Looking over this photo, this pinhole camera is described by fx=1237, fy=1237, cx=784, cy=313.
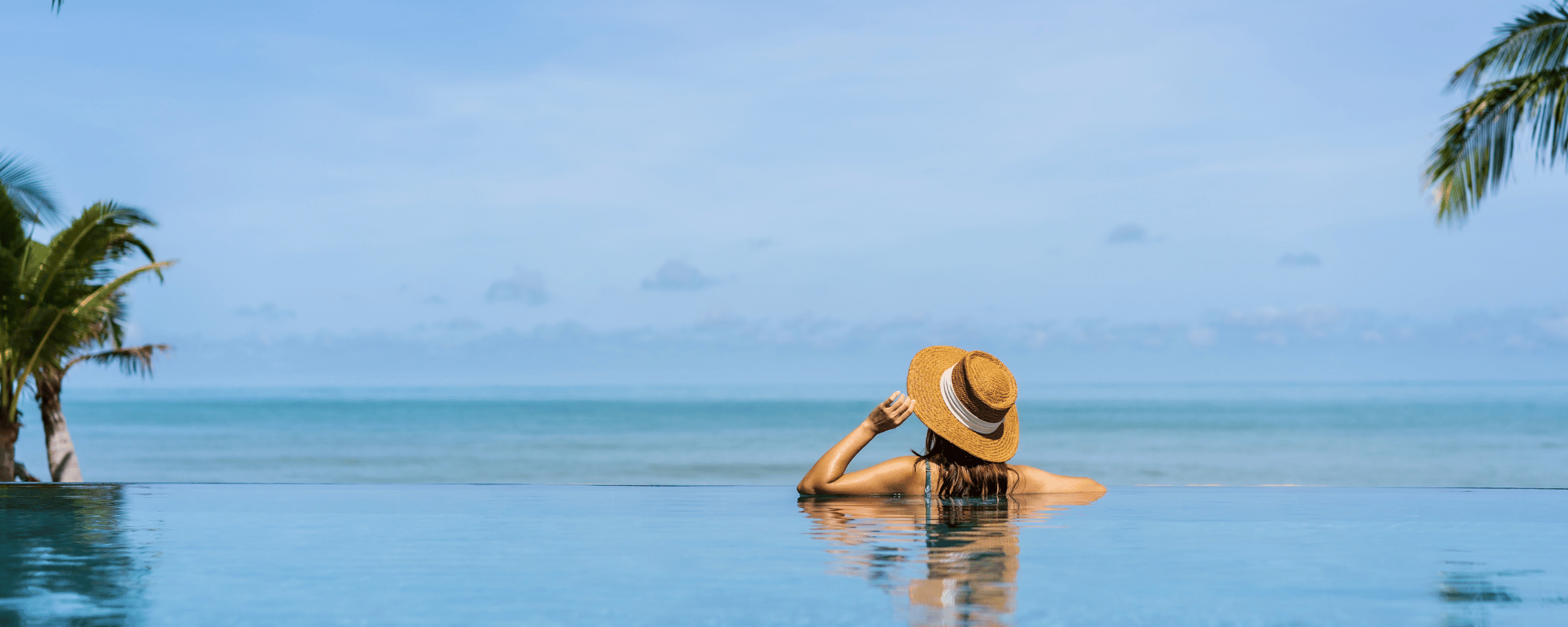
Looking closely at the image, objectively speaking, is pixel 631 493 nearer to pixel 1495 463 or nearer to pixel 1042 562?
pixel 1042 562

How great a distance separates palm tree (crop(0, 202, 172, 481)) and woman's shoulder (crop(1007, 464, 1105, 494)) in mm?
11424

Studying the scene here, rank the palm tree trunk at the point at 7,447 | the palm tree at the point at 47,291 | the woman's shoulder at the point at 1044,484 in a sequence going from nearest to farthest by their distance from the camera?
the woman's shoulder at the point at 1044,484
the palm tree at the point at 47,291
the palm tree trunk at the point at 7,447

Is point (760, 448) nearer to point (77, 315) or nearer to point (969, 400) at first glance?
point (77, 315)

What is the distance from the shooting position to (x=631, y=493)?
21.6 ft

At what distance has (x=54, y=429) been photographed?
1827 centimetres

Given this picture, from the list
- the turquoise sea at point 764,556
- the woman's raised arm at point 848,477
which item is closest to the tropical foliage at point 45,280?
the turquoise sea at point 764,556

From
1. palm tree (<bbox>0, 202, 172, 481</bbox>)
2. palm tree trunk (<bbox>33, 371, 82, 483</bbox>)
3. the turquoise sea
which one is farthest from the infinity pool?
palm tree trunk (<bbox>33, 371, 82, 483</bbox>)

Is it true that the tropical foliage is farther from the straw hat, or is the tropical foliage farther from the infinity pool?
the straw hat

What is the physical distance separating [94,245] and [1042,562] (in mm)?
13271

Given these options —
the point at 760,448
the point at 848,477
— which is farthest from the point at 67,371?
the point at 760,448

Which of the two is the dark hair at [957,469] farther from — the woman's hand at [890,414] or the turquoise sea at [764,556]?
the woman's hand at [890,414]

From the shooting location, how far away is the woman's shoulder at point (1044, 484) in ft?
20.2

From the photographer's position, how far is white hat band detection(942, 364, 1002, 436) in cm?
544

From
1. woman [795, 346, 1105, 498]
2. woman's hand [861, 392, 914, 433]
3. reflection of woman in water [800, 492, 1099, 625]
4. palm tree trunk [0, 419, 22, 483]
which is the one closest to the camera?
reflection of woman in water [800, 492, 1099, 625]
